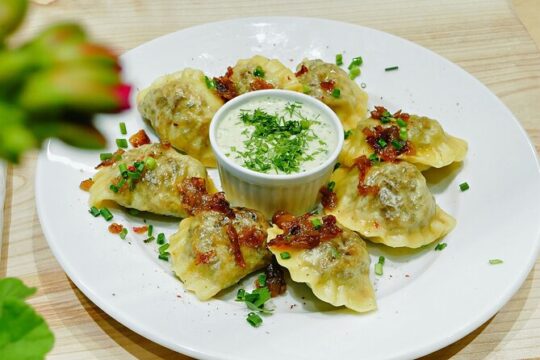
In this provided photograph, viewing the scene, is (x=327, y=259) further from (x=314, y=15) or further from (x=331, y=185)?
(x=314, y=15)

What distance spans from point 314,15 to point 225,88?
4.57 feet

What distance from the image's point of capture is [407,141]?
3.25 meters

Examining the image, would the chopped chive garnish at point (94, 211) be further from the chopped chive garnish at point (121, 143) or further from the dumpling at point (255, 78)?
the dumpling at point (255, 78)

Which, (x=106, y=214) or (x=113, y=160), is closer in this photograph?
(x=106, y=214)

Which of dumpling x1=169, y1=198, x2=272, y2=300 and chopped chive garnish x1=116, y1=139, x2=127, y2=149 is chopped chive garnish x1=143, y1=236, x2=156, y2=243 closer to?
dumpling x1=169, y1=198, x2=272, y2=300

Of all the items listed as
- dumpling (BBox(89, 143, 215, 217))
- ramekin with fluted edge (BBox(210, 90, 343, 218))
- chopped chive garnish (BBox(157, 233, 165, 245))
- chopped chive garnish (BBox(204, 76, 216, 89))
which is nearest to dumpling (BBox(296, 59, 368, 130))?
ramekin with fluted edge (BBox(210, 90, 343, 218))

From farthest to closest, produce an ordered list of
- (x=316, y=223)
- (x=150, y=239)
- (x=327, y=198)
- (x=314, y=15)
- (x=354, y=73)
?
(x=314, y=15), (x=354, y=73), (x=327, y=198), (x=150, y=239), (x=316, y=223)

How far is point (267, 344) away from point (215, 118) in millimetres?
1287

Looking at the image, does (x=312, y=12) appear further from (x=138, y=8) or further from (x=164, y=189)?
(x=164, y=189)

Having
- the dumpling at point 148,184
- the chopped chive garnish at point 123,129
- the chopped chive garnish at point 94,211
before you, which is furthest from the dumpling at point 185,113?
the chopped chive garnish at point 94,211

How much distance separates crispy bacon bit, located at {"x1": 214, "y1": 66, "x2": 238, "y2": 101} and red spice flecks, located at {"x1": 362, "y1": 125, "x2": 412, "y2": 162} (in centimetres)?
81

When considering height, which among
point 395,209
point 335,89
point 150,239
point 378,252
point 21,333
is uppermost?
point 21,333

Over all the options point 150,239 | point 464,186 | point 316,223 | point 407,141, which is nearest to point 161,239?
point 150,239

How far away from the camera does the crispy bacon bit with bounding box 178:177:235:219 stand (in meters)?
2.81
